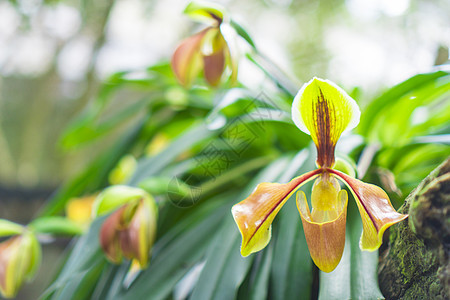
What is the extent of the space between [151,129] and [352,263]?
0.49 metres

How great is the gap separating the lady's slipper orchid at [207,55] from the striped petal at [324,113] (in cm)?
32

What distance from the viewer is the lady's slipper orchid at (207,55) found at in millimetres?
554

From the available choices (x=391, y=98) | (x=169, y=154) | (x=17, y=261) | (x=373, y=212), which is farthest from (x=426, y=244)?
(x=17, y=261)

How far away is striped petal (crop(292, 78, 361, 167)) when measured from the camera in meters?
0.26

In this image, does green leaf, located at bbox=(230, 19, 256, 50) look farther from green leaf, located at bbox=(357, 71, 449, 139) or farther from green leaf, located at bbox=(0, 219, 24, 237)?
green leaf, located at bbox=(0, 219, 24, 237)

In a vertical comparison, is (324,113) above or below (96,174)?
above

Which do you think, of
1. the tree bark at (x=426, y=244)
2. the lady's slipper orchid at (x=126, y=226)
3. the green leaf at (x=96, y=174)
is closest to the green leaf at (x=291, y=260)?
the tree bark at (x=426, y=244)

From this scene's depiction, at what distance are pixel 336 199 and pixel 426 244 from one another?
0.07 m

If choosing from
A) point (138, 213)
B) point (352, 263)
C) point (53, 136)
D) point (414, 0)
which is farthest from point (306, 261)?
point (53, 136)

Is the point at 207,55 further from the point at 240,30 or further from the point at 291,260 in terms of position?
the point at 291,260

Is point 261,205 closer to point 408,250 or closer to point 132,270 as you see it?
point 408,250

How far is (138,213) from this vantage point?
19.1 inches

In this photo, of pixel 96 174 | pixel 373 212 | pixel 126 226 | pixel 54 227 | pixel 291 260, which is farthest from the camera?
pixel 96 174

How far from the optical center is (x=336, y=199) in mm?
282
